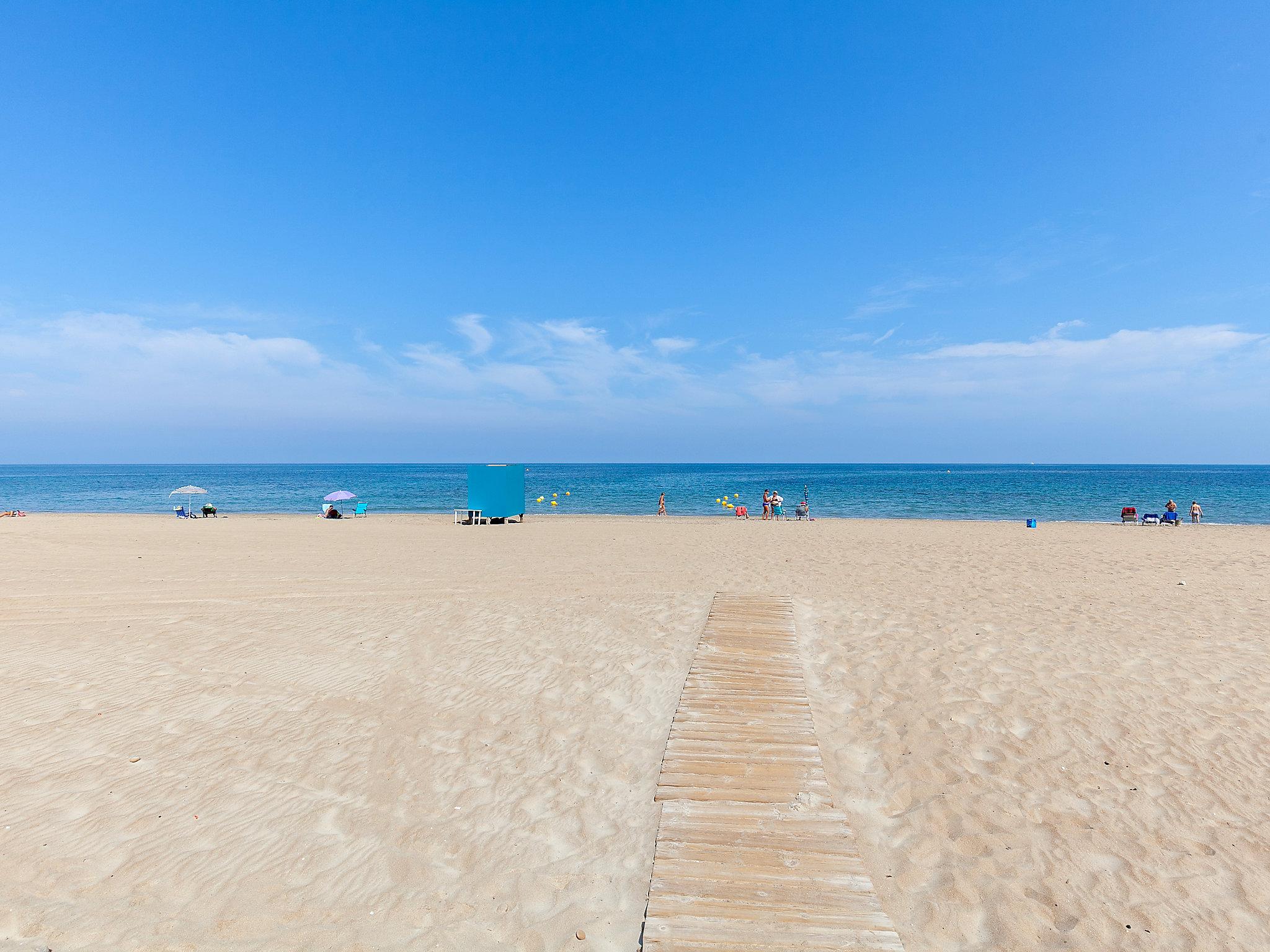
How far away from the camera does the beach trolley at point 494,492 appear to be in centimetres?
2894

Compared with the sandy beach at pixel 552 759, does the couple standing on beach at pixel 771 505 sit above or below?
above

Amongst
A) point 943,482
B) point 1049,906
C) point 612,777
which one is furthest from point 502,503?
point 943,482

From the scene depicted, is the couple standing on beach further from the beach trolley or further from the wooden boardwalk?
the wooden boardwalk

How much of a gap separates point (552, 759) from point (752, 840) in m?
2.23

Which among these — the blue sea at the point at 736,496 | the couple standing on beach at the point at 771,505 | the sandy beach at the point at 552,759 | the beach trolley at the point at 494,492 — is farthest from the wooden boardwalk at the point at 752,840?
the blue sea at the point at 736,496

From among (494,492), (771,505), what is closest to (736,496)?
(771,505)

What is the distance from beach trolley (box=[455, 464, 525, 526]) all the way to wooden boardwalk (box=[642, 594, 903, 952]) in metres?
22.5

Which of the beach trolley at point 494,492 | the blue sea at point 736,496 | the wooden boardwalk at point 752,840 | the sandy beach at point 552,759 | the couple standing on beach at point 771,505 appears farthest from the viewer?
the blue sea at point 736,496

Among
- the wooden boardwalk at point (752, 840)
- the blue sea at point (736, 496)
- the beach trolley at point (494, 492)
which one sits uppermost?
the beach trolley at point (494, 492)

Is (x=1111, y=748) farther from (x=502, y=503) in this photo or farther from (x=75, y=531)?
(x=75, y=531)

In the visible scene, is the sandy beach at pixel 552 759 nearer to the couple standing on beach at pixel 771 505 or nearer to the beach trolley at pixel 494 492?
the beach trolley at pixel 494 492

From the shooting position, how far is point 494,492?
95.4ft

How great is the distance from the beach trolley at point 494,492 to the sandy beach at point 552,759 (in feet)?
51.6

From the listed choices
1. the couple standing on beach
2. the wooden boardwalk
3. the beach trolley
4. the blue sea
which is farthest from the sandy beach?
the blue sea
